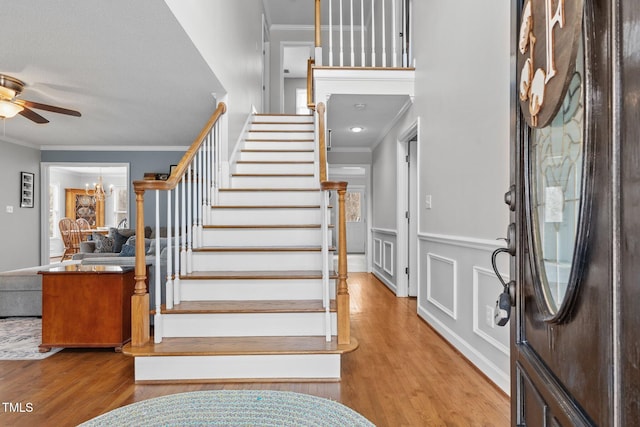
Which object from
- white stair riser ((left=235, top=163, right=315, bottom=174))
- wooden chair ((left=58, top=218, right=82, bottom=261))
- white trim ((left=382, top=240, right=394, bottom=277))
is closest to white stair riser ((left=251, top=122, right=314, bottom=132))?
white stair riser ((left=235, top=163, right=315, bottom=174))

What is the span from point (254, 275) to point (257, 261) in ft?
0.96

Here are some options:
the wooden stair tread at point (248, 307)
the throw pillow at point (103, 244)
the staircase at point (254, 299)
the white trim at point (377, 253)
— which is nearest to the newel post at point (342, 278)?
the staircase at point (254, 299)

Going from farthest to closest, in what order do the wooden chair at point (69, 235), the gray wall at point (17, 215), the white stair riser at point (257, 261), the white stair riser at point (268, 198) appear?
the wooden chair at point (69, 235) < the gray wall at point (17, 215) < the white stair riser at point (268, 198) < the white stair riser at point (257, 261)

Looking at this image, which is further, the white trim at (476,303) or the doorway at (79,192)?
the doorway at (79,192)

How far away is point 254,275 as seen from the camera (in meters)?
2.83

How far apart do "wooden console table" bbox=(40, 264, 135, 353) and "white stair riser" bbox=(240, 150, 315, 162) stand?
225cm

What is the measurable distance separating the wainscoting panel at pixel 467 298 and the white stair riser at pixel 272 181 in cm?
135

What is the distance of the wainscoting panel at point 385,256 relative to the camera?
505 cm

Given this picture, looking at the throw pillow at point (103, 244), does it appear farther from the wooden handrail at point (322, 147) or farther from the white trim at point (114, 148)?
the wooden handrail at point (322, 147)

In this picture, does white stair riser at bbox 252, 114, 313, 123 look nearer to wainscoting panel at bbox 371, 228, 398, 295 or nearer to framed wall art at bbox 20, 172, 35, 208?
wainscoting panel at bbox 371, 228, 398, 295

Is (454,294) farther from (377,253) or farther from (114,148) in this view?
(114,148)

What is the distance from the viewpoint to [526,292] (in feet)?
2.55

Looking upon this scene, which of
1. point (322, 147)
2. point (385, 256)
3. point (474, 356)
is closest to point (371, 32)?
point (385, 256)

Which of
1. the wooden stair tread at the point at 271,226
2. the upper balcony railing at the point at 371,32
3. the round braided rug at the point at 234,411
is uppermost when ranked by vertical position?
the upper balcony railing at the point at 371,32
